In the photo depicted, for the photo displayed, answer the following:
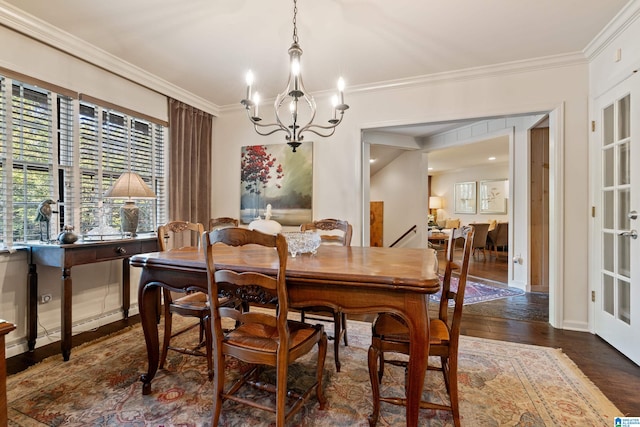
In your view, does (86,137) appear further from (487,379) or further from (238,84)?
(487,379)

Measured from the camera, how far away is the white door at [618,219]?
228cm

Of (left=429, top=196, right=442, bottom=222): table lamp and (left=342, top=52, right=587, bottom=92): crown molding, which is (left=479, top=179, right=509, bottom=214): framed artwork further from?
(left=342, top=52, right=587, bottom=92): crown molding

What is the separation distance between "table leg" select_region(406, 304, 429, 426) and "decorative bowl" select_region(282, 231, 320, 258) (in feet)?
2.63

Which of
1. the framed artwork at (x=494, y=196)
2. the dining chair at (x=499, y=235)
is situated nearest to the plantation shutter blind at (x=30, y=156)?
the dining chair at (x=499, y=235)

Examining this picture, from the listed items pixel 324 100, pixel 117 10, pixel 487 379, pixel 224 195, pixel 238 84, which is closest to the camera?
pixel 487 379

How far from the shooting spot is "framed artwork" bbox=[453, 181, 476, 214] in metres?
9.59

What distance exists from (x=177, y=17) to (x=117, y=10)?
1.30 feet

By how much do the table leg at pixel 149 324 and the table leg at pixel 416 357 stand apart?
1.45 meters

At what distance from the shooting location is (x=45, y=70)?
2547 millimetres

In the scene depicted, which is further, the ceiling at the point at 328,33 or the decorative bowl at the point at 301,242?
the ceiling at the point at 328,33

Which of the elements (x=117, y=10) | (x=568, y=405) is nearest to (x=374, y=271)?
(x=568, y=405)

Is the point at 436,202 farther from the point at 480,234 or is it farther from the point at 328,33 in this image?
the point at 328,33

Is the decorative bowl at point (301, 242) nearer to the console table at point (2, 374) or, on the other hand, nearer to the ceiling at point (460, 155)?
the console table at point (2, 374)

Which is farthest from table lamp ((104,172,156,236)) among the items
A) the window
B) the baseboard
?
the baseboard
